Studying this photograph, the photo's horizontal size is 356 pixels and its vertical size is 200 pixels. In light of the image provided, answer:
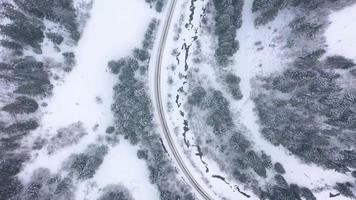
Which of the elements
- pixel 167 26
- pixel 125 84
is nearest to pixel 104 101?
pixel 125 84

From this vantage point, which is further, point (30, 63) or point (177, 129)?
point (177, 129)

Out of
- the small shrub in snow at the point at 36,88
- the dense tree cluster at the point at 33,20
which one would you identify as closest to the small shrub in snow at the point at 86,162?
the small shrub in snow at the point at 36,88

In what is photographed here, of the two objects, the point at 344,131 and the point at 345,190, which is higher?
the point at 344,131

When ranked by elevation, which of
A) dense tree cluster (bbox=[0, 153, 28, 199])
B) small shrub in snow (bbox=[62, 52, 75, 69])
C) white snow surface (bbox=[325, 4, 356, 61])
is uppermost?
white snow surface (bbox=[325, 4, 356, 61])

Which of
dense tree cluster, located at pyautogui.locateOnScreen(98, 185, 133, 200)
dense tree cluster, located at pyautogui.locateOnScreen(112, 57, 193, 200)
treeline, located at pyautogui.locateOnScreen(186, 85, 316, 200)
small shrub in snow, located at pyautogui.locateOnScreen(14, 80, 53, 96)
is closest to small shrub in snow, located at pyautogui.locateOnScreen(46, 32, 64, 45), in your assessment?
small shrub in snow, located at pyautogui.locateOnScreen(14, 80, 53, 96)

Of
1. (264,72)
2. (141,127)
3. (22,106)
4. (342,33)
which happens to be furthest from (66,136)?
(342,33)

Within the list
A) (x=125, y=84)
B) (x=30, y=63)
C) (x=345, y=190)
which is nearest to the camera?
(x=30, y=63)

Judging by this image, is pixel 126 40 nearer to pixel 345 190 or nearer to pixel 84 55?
pixel 84 55

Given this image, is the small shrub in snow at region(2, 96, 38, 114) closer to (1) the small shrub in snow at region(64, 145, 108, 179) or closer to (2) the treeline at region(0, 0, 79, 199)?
(2) the treeline at region(0, 0, 79, 199)
